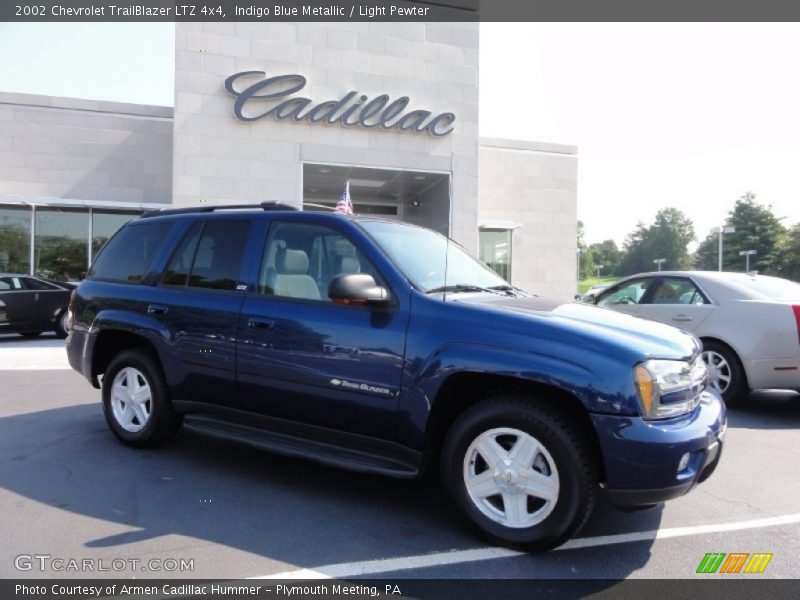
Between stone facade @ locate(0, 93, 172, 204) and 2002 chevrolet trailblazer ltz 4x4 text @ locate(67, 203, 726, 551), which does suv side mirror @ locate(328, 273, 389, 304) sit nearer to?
2002 chevrolet trailblazer ltz 4x4 text @ locate(67, 203, 726, 551)

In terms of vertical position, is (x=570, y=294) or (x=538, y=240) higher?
(x=538, y=240)

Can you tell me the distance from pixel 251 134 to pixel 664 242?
413 feet

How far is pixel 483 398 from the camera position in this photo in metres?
3.45

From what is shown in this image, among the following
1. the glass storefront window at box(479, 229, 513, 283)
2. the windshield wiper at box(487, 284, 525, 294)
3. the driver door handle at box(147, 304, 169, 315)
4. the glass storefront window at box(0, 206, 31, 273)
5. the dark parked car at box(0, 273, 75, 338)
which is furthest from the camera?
the glass storefront window at box(479, 229, 513, 283)

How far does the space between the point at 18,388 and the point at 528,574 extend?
23.8ft

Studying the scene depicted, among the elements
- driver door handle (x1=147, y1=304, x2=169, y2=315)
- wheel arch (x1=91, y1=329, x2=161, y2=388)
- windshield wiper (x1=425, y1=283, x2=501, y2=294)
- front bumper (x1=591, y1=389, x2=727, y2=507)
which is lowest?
front bumper (x1=591, y1=389, x2=727, y2=507)

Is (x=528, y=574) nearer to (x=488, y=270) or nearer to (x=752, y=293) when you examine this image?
(x=488, y=270)

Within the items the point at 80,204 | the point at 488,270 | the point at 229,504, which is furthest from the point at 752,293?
the point at 80,204

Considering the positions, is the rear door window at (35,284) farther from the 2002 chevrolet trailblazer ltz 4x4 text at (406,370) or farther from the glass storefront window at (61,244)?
the 2002 chevrolet trailblazer ltz 4x4 text at (406,370)

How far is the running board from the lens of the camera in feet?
11.3

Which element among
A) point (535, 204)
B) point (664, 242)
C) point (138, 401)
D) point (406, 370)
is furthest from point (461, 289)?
point (664, 242)

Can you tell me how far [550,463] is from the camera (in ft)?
10.1

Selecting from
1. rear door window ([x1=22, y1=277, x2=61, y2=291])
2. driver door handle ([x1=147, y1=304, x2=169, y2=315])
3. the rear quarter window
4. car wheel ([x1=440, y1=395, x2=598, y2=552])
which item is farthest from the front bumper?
rear door window ([x1=22, y1=277, x2=61, y2=291])

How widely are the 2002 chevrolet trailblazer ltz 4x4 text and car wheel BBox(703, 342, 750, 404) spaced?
3.39 meters
